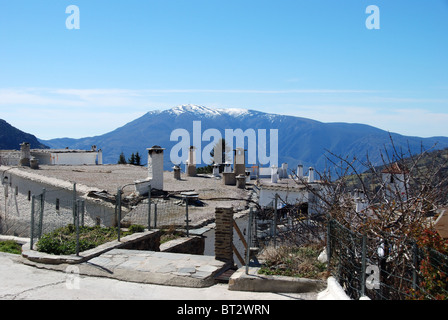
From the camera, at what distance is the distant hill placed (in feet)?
253

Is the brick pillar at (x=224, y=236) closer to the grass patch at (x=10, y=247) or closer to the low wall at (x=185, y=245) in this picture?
the low wall at (x=185, y=245)

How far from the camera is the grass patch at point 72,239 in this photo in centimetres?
867

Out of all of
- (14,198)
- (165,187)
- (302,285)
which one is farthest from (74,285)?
(14,198)

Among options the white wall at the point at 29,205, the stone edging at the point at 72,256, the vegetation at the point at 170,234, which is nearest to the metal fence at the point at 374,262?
the stone edging at the point at 72,256

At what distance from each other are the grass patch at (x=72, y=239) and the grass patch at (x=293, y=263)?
3.65m

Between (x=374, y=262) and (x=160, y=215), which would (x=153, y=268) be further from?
(x=160, y=215)

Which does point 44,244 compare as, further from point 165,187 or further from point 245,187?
point 245,187

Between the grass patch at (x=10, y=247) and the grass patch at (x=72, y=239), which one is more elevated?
the grass patch at (x=72, y=239)

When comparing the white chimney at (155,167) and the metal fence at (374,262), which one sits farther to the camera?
the white chimney at (155,167)

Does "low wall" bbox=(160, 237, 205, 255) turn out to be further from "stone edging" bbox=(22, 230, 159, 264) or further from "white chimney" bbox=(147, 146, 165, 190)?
"white chimney" bbox=(147, 146, 165, 190)

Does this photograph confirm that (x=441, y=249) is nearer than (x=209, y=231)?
Yes
